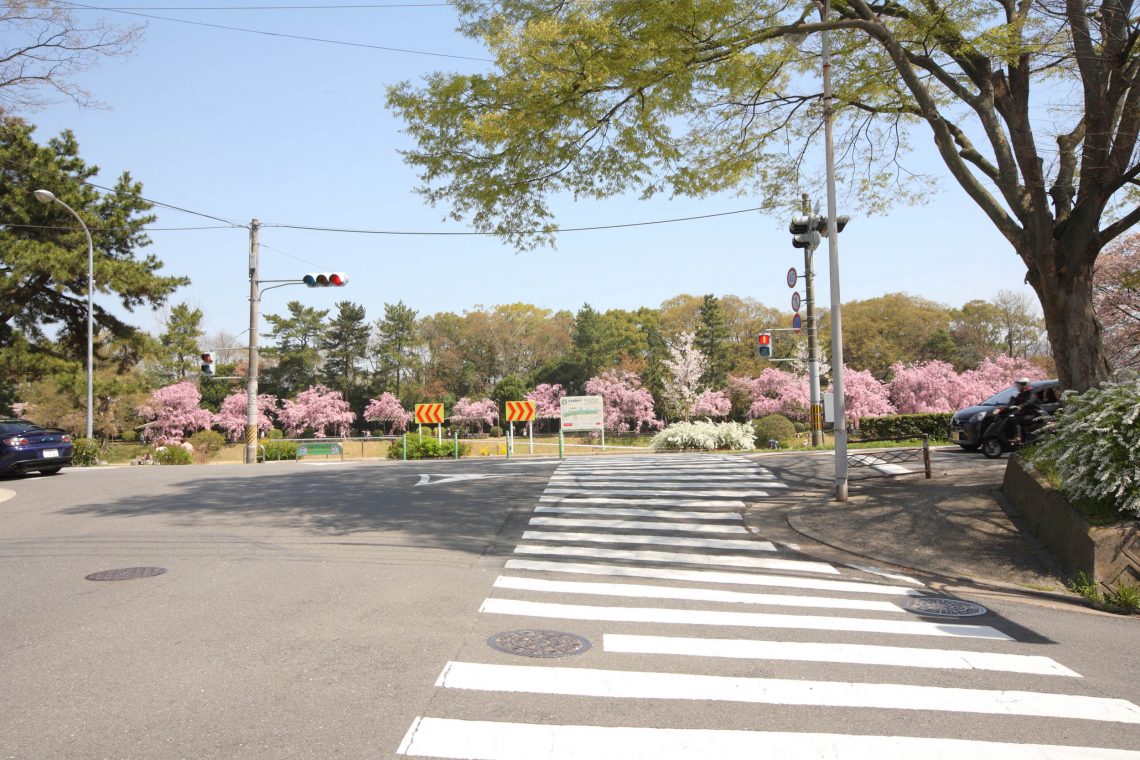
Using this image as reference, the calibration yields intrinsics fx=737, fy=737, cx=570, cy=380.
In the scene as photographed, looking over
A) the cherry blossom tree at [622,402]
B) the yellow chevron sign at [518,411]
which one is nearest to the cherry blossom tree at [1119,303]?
the yellow chevron sign at [518,411]

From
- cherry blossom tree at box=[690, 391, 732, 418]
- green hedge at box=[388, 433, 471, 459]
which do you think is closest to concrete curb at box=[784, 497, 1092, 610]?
green hedge at box=[388, 433, 471, 459]

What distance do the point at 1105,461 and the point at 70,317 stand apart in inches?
1538

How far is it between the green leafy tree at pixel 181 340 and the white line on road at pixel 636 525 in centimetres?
6002

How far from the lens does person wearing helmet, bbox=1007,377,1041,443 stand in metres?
16.2

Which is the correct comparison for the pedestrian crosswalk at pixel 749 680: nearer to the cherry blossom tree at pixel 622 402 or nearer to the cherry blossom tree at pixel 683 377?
Answer: the cherry blossom tree at pixel 683 377

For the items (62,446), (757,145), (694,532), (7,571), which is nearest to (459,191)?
(757,145)

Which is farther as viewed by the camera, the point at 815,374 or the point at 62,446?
the point at 815,374

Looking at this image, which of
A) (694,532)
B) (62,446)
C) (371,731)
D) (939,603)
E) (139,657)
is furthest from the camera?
(62,446)

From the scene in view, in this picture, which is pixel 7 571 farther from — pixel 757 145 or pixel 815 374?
pixel 815 374

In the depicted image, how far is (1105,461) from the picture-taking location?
7824 mm

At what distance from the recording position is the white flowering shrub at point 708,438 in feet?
87.7

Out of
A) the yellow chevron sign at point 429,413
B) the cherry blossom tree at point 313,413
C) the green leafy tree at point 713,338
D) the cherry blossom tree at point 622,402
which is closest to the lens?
the yellow chevron sign at point 429,413

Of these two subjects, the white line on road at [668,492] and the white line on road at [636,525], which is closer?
the white line on road at [636,525]

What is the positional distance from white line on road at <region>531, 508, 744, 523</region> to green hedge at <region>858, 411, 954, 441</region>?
20.6m
